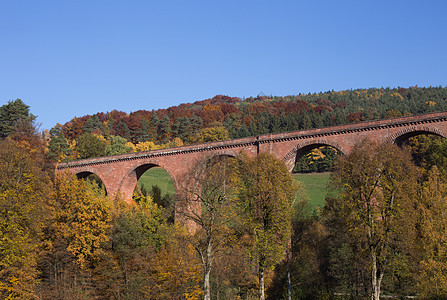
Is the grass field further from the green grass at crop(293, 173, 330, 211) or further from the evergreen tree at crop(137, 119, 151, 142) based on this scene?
the evergreen tree at crop(137, 119, 151, 142)

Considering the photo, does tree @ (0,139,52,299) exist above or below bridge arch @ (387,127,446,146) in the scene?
below

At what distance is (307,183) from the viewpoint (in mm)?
72562

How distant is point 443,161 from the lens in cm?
4888

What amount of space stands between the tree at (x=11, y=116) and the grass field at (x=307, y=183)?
1967 centimetres

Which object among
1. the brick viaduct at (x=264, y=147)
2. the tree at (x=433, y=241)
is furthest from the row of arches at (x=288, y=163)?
the tree at (x=433, y=241)

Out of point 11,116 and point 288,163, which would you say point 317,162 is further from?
point 11,116

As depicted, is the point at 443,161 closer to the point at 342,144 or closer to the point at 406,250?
the point at 342,144

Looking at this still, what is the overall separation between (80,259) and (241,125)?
68996 mm

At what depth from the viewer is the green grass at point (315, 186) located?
208 feet

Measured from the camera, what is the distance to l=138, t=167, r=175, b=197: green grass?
73.4m

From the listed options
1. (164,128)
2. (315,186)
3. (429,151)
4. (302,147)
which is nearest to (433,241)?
(302,147)

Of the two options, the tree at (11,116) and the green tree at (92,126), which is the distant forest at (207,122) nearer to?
the green tree at (92,126)

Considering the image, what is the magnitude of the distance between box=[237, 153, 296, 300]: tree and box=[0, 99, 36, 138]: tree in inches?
1805

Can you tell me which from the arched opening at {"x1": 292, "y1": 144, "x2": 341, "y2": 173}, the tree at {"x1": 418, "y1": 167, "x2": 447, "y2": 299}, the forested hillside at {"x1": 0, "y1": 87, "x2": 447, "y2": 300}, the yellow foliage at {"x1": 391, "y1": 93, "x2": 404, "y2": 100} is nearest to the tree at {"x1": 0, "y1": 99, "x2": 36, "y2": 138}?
the forested hillside at {"x1": 0, "y1": 87, "x2": 447, "y2": 300}
